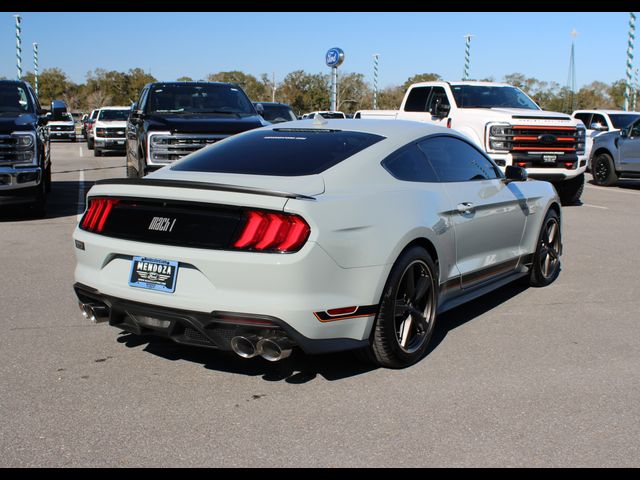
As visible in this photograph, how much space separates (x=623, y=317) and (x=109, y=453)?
14.5 feet

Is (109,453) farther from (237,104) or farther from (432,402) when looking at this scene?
(237,104)

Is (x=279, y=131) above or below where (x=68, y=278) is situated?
above

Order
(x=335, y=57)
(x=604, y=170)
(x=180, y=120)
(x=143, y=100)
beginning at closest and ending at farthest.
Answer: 1. (x=180, y=120)
2. (x=143, y=100)
3. (x=604, y=170)
4. (x=335, y=57)

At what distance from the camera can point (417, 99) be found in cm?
1666

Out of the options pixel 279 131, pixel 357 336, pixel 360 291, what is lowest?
pixel 357 336

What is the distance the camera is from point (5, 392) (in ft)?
14.4

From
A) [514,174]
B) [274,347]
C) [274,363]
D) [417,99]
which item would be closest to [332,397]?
[274,347]

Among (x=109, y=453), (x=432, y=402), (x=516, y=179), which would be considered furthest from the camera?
(x=516, y=179)

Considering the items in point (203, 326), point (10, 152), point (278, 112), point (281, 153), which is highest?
point (278, 112)

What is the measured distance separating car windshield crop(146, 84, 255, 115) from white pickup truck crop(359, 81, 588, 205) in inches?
158

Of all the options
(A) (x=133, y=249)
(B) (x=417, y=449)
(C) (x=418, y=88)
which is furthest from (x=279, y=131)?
(C) (x=418, y=88)

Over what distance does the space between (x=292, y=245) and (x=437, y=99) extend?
39.5 ft

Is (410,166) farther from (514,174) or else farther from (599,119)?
(599,119)

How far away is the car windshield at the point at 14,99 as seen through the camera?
12263 mm
